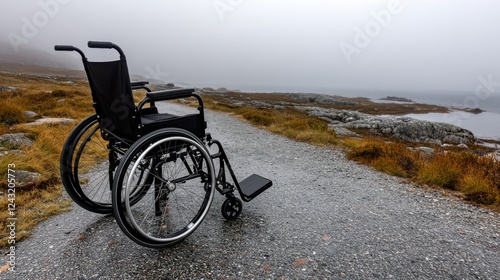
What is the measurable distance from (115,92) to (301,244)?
3.06 meters

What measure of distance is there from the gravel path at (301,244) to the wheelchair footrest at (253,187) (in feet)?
1.14

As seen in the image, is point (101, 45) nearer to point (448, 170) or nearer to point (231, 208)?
point (231, 208)

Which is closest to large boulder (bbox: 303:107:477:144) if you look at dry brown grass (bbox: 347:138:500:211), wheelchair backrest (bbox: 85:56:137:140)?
dry brown grass (bbox: 347:138:500:211)

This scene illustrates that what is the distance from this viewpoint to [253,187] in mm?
4449

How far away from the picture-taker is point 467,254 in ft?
10.8

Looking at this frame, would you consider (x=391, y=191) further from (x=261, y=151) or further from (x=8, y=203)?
(x=8, y=203)

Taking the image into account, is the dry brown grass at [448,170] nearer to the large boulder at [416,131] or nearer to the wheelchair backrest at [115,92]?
the wheelchair backrest at [115,92]

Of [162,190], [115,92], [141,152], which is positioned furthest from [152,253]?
[115,92]

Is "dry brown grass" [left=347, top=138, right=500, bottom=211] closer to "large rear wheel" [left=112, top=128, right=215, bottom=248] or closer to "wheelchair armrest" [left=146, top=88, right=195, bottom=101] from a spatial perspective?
"large rear wheel" [left=112, top=128, right=215, bottom=248]

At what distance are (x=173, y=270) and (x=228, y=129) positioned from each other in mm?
10752

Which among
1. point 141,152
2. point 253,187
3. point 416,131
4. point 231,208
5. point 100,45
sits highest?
point 100,45

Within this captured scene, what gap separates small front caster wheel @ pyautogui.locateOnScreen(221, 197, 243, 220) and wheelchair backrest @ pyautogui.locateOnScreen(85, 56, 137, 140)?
168 centimetres

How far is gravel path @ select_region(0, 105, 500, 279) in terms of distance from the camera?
2.87m

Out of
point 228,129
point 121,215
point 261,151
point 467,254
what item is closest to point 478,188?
point 467,254
